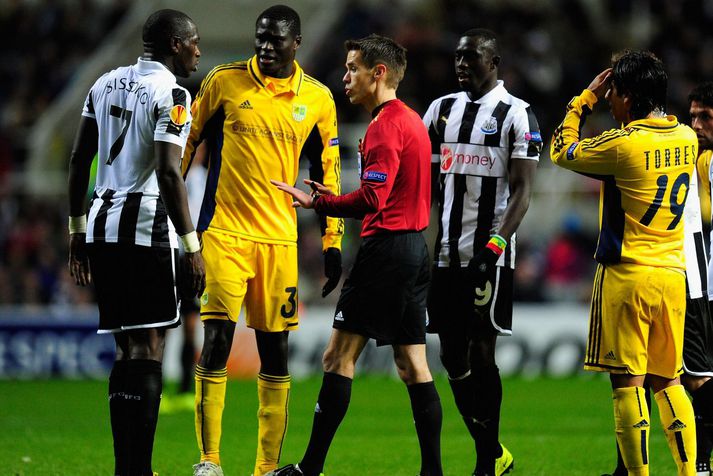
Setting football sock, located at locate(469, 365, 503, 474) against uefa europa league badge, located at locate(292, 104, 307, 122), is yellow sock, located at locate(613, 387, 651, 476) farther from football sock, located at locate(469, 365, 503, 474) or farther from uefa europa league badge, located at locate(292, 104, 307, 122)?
uefa europa league badge, located at locate(292, 104, 307, 122)

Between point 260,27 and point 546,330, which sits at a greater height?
point 260,27

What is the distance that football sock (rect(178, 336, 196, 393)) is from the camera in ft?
38.5

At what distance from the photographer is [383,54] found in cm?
667

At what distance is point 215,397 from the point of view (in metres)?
6.97

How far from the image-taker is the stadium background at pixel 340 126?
15.8 m

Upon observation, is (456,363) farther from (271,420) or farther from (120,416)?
(120,416)

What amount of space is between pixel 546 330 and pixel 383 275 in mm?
9572

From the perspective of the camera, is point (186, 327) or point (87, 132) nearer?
point (87, 132)

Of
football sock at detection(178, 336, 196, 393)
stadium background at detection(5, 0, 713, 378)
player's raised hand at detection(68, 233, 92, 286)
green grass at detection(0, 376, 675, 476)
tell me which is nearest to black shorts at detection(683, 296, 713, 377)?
green grass at detection(0, 376, 675, 476)

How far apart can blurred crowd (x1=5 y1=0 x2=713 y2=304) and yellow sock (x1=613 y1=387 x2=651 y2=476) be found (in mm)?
10101

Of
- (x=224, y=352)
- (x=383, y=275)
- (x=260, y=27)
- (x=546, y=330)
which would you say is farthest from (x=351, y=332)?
(x=546, y=330)

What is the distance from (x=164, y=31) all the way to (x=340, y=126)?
12.5 m

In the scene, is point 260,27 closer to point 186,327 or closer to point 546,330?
point 186,327

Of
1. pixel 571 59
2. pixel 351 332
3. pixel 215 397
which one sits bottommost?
pixel 215 397
